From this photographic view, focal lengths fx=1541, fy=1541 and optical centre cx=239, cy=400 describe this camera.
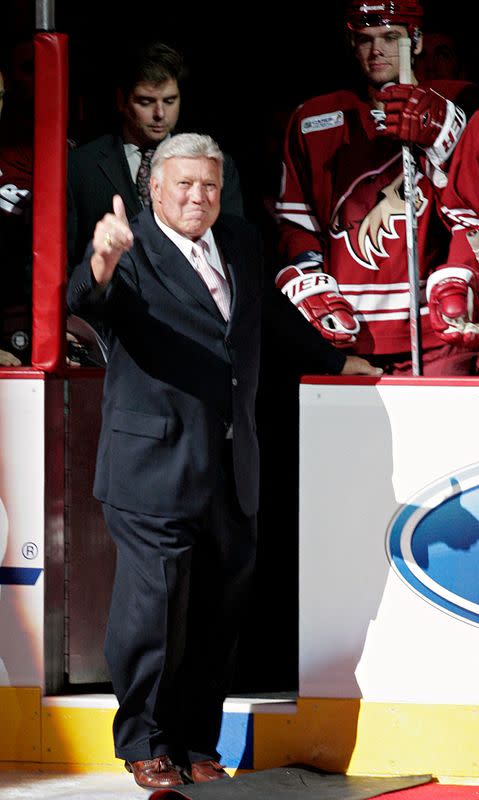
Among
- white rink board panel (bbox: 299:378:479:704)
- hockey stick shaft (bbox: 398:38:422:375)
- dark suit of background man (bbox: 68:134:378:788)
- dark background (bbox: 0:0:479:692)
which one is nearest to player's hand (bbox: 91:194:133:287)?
dark suit of background man (bbox: 68:134:378:788)

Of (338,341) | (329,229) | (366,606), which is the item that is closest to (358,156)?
(329,229)

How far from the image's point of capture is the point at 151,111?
467cm

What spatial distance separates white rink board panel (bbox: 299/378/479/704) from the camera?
13.1 ft

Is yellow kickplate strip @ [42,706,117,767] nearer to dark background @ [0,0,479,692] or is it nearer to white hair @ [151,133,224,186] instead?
white hair @ [151,133,224,186]

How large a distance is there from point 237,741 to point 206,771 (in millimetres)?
194

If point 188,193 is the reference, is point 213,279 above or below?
below

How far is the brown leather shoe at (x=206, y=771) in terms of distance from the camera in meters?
3.90

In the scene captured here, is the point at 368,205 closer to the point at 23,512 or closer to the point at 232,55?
the point at 232,55

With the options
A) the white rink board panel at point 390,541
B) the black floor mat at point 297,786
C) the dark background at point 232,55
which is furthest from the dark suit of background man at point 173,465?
the dark background at point 232,55

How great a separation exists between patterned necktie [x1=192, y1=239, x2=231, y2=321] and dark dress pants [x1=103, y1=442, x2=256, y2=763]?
355 millimetres

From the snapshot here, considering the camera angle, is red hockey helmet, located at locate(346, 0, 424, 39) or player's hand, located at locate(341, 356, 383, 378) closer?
player's hand, located at locate(341, 356, 383, 378)

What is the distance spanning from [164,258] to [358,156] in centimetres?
121

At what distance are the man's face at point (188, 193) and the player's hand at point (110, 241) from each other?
251 mm

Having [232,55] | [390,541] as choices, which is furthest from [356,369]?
[232,55]
